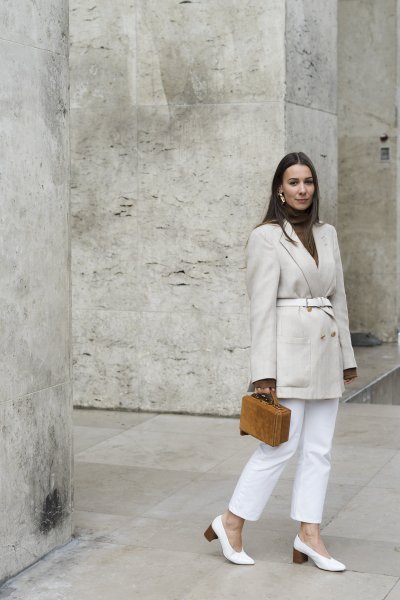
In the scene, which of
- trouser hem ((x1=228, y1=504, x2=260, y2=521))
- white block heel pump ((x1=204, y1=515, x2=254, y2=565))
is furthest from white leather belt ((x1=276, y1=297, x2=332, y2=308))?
white block heel pump ((x1=204, y1=515, x2=254, y2=565))

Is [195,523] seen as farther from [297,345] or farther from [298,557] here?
[297,345]

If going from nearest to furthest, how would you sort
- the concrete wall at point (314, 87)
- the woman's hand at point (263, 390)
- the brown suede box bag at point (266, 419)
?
the brown suede box bag at point (266, 419)
the woman's hand at point (263, 390)
the concrete wall at point (314, 87)

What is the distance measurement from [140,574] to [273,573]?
0.65 metres

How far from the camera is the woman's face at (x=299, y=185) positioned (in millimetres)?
5176

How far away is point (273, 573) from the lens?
5.16 m

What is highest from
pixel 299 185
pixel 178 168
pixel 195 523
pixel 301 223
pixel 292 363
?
pixel 178 168

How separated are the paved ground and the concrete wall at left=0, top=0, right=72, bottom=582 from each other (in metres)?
0.32

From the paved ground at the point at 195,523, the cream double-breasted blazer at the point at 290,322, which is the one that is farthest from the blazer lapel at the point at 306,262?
the paved ground at the point at 195,523

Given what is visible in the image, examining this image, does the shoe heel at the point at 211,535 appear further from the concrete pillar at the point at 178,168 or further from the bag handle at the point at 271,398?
the concrete pillar at the point at 178,168

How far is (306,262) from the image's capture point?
5156 millimetres

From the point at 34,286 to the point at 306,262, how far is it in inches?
53.5

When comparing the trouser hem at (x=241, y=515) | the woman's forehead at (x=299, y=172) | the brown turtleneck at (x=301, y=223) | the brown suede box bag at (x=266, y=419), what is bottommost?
the trouser hem at (x=241, y=515)

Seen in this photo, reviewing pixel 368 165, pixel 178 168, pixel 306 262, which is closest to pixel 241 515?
pixel 306 262

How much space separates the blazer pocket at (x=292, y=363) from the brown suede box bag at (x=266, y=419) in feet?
0.33
